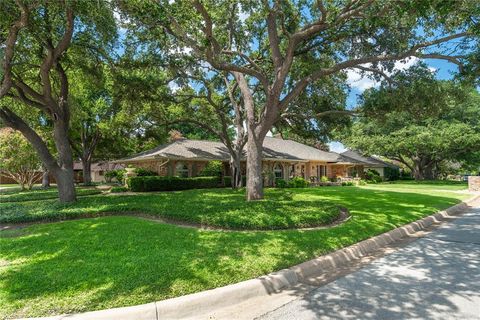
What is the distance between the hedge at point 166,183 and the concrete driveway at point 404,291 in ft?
60.2

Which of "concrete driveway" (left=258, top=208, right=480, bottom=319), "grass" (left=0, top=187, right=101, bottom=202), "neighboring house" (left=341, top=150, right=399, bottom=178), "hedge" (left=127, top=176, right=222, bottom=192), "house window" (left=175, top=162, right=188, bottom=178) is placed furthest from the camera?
"neighboring house" (left=341, top=150, right=399, bottom=178)

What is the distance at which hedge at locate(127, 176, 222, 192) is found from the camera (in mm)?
22438

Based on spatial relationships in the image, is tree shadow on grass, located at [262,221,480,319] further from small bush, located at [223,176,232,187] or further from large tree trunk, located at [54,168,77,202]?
small bush, located at [223,176,232,187]

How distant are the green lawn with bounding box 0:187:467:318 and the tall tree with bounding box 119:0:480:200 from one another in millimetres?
5553

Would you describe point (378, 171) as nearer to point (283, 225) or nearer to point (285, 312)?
point (283, 225)

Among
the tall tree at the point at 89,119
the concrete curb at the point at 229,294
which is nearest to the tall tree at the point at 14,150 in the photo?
the tall tree at the point at 89,119

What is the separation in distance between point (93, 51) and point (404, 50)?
13.6m

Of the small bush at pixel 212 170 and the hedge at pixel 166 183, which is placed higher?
the small bush at pixel 212 170

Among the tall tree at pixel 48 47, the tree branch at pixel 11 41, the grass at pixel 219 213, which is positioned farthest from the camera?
the tall tree at pixel 48 47

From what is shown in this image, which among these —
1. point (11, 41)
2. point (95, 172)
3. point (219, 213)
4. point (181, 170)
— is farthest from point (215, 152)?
point (95, 172)

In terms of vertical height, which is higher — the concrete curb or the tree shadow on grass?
the concrete curb

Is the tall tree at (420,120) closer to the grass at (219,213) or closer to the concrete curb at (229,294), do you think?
the grass at (219,213)

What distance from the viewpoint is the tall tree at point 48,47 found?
33.1 ft

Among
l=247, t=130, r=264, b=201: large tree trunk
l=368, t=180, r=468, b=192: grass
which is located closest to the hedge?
l=247, t=130, r=264, b=201: large tree trunk
